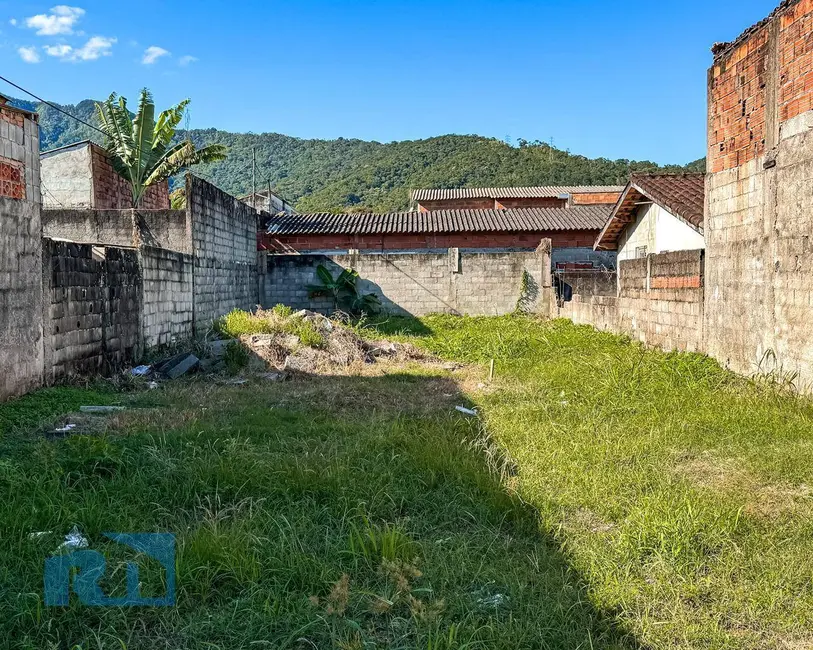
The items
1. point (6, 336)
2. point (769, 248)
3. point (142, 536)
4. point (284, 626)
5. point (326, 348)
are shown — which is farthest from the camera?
point (326, 348)

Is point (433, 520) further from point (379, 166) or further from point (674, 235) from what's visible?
point (379, 166)

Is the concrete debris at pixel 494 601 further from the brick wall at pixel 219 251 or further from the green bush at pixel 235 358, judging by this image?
the brick wall at pixel 219 251

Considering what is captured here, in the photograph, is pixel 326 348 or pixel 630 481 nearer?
pixel 630 481

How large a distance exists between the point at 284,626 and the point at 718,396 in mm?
5679

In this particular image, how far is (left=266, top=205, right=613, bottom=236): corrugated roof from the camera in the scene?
21.5m

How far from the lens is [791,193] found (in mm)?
6582

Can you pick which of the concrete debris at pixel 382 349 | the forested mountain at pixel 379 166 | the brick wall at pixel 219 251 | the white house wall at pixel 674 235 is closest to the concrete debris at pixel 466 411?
the concrete debris at pixel 382 349

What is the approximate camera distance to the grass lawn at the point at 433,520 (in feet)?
8.38

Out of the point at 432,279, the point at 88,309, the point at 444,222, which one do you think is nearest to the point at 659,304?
the point at 88,309

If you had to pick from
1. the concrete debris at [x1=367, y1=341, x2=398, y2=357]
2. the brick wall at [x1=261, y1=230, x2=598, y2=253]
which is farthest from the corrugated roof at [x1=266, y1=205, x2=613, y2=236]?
the concrete debris at [x1=367, y1=341, x2=398, y2=357]

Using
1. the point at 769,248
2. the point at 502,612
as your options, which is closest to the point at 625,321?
the point at 769,248

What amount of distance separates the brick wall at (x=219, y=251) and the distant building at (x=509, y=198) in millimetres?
18066

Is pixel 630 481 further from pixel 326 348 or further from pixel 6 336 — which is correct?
pixel 326 348

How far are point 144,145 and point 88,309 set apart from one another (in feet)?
36.1
